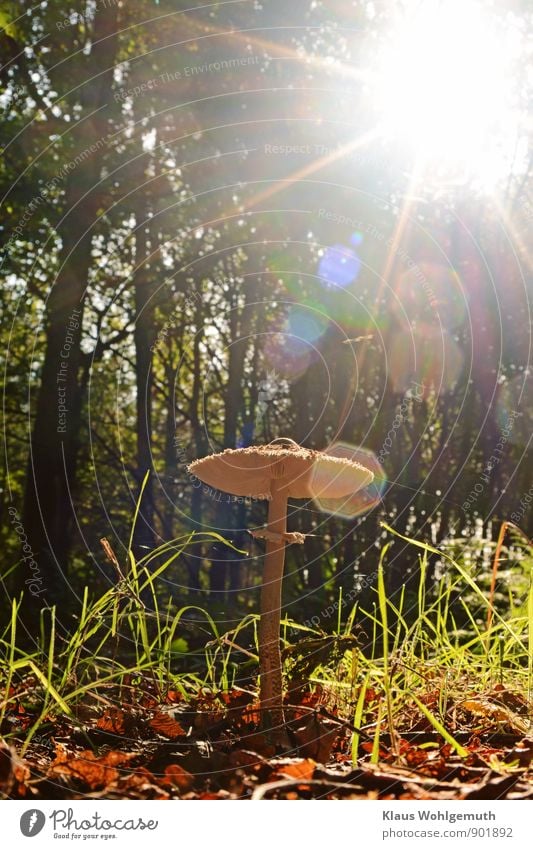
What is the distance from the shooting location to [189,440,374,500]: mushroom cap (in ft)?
8.42

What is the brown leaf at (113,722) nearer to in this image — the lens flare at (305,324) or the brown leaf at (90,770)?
the brown leaf at (90,770)

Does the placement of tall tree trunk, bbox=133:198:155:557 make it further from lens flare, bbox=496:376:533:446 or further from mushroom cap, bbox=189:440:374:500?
mushroom cap, bbox=189:440:374:500

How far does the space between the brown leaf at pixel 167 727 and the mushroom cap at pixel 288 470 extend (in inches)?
39.9

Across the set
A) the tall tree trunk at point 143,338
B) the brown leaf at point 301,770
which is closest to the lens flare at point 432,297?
the tall tree trunk at point 143,338

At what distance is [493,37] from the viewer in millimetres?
5715

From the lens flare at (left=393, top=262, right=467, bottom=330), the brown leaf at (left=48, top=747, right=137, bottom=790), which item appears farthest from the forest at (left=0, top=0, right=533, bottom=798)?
the brown leaf at (left=48, top=747, right=137, bottom=790)

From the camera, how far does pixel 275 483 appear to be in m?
2.79

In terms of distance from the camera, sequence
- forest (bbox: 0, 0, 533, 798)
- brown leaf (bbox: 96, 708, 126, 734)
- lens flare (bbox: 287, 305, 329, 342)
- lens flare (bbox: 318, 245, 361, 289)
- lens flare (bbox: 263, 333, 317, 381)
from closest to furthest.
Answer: brown leaf (bbox: 96, 708, 126, 734) < forest (bbox: 0, 0, 533, 798) < lens flare (bbox: 318, 245, 361, 289) < lens flare (bbox: 287, 305, 329, 342) < lens flare (bbox: 263, 333, 317, 381)

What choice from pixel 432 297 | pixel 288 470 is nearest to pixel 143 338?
pixel 432 297

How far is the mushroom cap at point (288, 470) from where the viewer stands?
257 centimetres

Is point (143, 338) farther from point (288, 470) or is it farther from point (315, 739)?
point (315, 739)

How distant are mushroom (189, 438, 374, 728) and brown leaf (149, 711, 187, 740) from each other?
0.38 metres
